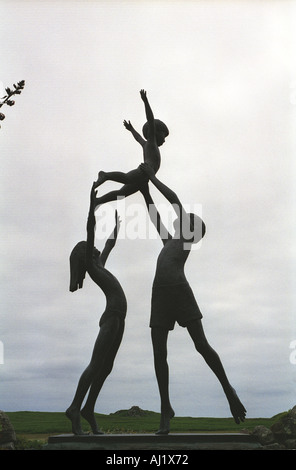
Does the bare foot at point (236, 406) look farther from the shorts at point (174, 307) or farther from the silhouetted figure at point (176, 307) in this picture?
the shorts at point (174, 307)

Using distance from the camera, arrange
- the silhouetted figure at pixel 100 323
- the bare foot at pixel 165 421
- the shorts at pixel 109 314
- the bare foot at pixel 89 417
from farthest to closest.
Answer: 1. the shorts at pixel 109 314
2. the bare foot at pixel 89 417
3. the silhouetted figure at pixel 100 323
4. the bare foot at pixel 165 421

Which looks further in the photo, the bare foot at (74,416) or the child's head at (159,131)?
the child's head at (159,131)

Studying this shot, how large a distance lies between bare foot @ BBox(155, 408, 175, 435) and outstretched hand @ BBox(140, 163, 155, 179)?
367cm

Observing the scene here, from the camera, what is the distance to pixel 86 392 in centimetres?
884

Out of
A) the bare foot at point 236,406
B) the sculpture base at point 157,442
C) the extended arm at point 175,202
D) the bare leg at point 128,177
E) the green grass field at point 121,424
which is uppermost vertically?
the bare leg at point 128,177

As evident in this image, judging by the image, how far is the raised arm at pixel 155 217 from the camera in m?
9.66

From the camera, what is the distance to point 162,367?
8930 millimetres

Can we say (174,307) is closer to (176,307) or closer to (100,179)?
(176,307)

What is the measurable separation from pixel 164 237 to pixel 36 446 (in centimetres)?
495

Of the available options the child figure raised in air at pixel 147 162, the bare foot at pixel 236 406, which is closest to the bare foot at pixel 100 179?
the child figure raised in air at pixel 147 162

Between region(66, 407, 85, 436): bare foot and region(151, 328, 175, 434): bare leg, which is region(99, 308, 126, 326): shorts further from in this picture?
region(66, 407, 85, 436): bare foot

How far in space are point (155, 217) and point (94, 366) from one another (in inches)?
103

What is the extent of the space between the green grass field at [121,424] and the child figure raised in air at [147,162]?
17.5ft
